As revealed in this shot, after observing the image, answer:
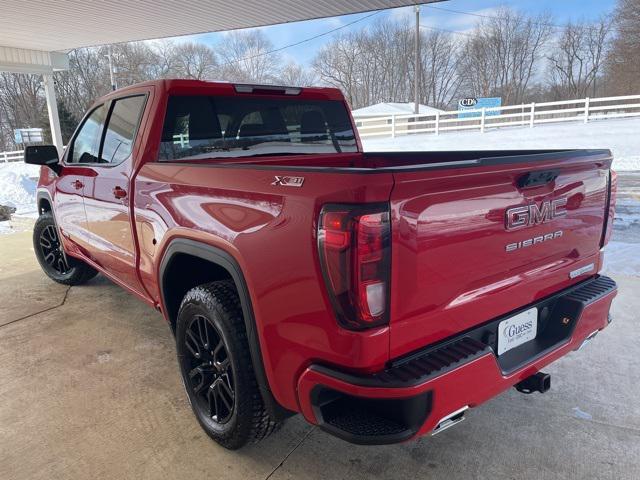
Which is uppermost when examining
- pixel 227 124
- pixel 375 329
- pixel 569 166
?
pixel 227 124

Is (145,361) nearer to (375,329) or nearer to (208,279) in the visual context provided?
(208,279)

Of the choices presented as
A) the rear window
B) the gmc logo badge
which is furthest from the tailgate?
the rear window

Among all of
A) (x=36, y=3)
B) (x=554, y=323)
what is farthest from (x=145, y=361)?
(x=36, y=3)

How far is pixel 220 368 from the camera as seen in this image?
7.66 feet

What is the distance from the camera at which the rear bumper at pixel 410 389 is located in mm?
1614

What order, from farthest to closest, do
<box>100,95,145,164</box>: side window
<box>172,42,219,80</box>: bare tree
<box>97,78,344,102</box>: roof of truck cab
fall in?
<box>172,42,219,80</box>: bare tree → <box>100,95,145,164</box>: side window → <box>97,78,344,102</box>: roof of truck cab

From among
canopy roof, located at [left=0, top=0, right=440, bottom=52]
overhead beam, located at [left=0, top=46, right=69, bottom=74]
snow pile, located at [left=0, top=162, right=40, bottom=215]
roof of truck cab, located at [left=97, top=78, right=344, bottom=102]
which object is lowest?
snow pile, located at [left=0, top=162, right=40, bottom=215]

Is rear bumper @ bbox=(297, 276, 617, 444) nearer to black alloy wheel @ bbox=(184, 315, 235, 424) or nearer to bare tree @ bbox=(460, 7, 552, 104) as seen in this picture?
black alloy wheel @ bbox=(184, 315, 235, 424)

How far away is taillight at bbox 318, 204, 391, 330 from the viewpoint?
5.11ft

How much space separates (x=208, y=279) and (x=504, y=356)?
5.34ft

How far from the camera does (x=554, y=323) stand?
2.28 meters

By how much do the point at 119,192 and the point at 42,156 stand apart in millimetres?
1621

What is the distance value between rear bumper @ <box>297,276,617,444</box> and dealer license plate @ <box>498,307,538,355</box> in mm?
50

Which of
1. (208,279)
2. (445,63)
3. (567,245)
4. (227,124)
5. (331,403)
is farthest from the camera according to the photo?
(445,63)
